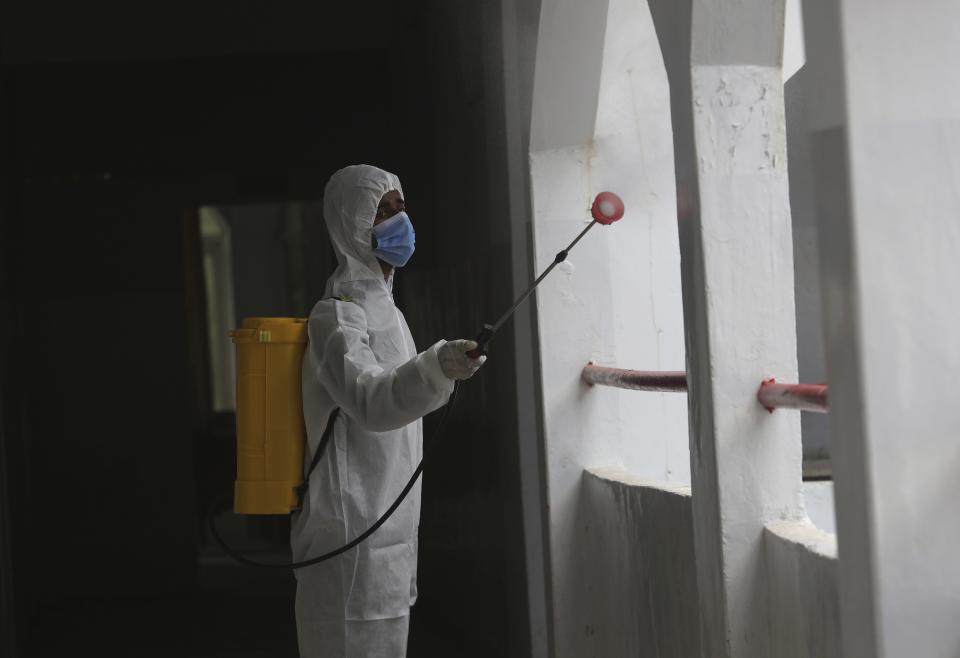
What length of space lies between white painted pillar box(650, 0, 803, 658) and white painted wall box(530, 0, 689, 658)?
1.14 meters

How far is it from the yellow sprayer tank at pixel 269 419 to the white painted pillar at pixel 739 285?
81 centimetres

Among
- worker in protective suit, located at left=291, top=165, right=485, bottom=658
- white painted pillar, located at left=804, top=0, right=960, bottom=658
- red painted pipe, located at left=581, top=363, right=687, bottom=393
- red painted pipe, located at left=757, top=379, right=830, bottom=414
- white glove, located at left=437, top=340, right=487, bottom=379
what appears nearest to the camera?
white painted pillar, located at left=804, top=0, right=960, bottom=658

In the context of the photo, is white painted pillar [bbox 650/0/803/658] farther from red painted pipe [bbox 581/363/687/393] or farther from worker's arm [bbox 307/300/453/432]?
worker's arm [bbox 307/300/453/432]

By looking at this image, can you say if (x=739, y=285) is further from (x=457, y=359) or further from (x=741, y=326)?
(x=457, y=359)

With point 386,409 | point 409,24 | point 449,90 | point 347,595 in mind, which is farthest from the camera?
point 409,24

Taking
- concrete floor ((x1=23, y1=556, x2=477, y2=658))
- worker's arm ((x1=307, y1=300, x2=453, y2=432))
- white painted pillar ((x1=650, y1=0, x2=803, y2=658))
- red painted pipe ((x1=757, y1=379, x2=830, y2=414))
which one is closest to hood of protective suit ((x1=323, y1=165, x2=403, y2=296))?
worker's arm ((x1=307, y1=300, x2=453, y2=432))

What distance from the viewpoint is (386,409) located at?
7.65 ft

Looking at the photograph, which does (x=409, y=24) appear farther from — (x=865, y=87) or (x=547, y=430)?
(x=865, y=87)

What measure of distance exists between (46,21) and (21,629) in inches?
102

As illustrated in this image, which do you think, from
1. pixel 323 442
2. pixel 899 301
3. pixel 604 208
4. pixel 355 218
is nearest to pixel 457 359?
pixel 323 442

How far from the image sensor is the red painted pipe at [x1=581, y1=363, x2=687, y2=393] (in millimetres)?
2818

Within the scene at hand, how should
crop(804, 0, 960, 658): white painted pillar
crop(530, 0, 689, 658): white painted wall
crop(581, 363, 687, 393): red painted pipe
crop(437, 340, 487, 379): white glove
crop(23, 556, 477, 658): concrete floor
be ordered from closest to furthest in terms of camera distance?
crop(804, 0, 960, 658): white painted pillar → crop(437, 340, 487, 379): white glove → crop(581, 363, 687, 393): red painted pipe → crop(530, 0, 689, 658): white painted wall → crop(23, 556, 477, 658): concrete floor

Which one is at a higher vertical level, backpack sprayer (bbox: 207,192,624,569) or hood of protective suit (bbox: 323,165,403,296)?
hood of protective suit (bbox: 323,165,403,296)


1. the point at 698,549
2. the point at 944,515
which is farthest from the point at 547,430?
the point at 944,515
